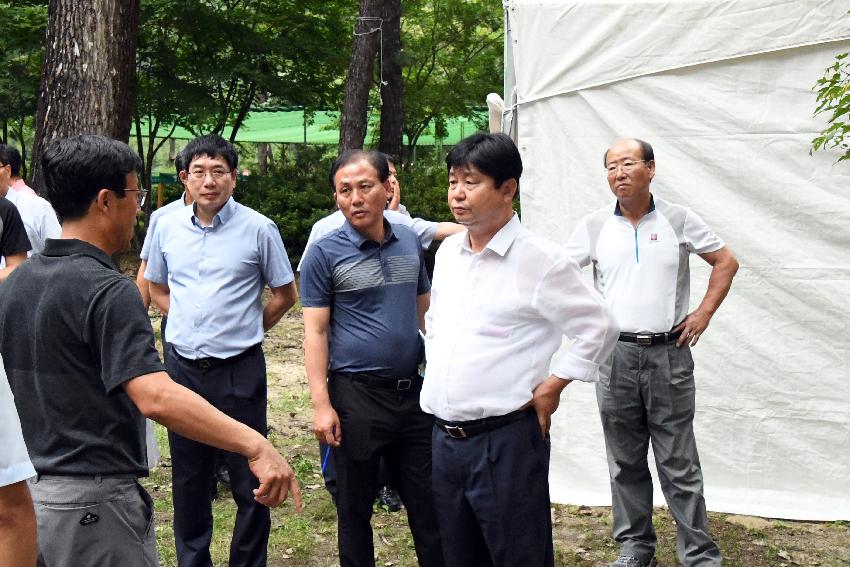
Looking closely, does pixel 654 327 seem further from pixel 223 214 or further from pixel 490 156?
pixel 223 214

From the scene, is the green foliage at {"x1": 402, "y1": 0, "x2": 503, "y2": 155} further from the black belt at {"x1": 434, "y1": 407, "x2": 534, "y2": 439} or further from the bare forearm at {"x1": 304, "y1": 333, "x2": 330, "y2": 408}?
the black belt at {"x1": 434, "y1": 407, "x2": 534, "y2": 439}

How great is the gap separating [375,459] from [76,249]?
6.10ft

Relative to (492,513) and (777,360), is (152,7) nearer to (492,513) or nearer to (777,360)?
(777,360)

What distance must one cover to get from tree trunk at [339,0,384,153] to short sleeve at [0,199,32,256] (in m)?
8.86

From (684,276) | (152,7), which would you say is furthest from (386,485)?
(152,7)

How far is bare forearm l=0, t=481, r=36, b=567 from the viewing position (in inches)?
73.2

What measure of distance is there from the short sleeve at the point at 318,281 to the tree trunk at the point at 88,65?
15.9 ft

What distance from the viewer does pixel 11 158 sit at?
618 centimetres

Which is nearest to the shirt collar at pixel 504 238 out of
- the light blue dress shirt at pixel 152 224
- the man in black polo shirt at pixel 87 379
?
the man in black polo shirt at pixel 87 379

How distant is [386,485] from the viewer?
5926 mm

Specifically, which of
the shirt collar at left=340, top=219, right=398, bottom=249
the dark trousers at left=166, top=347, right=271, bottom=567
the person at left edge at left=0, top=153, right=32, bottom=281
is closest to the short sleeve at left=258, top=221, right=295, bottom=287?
the dark trousers at left=166, top=347, right=271, bottom=567

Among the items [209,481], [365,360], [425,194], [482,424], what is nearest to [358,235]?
[365,360]

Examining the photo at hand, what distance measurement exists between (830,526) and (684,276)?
1.94 metres

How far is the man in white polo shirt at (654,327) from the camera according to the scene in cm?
479
